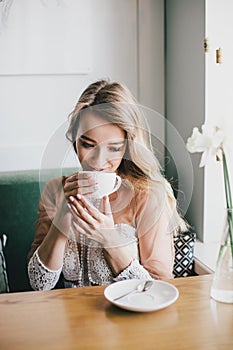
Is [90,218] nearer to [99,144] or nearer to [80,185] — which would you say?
[80,185]

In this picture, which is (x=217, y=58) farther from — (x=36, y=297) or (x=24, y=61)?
(x=36, y=297)

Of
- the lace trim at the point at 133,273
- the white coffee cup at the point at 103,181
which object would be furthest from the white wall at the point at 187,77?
the white coffee cup at the point at 103,181

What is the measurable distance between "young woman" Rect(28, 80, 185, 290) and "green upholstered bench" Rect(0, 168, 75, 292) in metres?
0.46

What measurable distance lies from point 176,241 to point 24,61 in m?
0.94

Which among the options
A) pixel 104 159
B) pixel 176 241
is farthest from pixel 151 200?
pixel 176 241

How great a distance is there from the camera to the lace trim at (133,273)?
1.62 meters

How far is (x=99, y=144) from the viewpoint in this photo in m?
1.56

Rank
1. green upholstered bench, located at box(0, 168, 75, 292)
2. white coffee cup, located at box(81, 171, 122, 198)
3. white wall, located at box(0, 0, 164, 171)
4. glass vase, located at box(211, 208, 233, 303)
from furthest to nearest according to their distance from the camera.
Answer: white wall, located at box(0, 0, 164, 171) → green upholstered bench, located at box(0, 168, 75, 292) → white coffee cup, located at box(81, 171, 122, 198) → glass vase, located at box(211, 208, 233, 303)

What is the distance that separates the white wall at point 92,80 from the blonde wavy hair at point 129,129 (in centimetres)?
71

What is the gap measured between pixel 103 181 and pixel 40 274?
0.38m

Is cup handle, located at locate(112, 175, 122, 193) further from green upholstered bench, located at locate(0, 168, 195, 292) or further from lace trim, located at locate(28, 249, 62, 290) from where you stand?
Answer: green upholstered bench, located at locate(0, 168, 195, 292)

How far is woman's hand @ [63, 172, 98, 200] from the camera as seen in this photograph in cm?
152

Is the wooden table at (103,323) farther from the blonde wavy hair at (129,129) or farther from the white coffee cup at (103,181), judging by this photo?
the blonde wavy hair at (129,129)

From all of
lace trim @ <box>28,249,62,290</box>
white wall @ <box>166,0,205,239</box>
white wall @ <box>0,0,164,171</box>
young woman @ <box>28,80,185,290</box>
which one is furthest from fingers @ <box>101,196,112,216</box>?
white wall @ <box>0,0,164,171</box>
